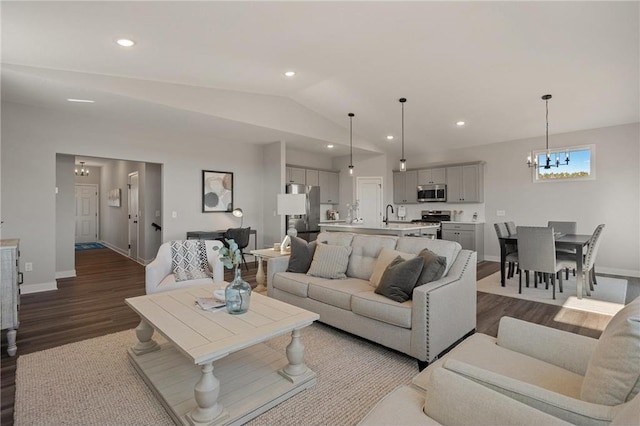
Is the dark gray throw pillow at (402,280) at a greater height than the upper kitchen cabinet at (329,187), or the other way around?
the upper kitchen cabinet at (329,187)

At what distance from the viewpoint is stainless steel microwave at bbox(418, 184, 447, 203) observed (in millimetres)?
7422

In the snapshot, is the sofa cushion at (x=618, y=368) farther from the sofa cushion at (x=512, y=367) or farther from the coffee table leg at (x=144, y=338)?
the coffee table leg at (x=144, y=338)

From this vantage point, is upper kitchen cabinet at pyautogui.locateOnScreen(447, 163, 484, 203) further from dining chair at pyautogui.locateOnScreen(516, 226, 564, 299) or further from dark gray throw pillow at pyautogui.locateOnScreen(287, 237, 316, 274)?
dark gray throw pillow at pyautogui.locateOnScreen(287, 237, 316, 274)

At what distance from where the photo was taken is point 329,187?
336 inches

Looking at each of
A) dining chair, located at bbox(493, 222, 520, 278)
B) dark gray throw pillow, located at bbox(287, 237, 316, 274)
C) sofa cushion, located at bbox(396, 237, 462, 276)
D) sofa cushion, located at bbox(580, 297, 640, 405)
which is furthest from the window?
sofa cushion, located at bbox(580, 297, 640, 405)

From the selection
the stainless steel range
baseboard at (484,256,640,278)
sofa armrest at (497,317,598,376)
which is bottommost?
baseboard at (484,256,640,278)

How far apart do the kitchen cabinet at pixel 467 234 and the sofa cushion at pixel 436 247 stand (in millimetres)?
4168

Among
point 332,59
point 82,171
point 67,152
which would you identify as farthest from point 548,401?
point 82,171

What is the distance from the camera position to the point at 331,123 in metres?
6.86

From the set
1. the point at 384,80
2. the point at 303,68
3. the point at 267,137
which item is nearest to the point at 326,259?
the point at 303,68

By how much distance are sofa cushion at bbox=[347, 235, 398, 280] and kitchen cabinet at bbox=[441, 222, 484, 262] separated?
13.4ft

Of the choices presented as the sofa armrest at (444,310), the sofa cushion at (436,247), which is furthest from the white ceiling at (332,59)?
the sofa armrest at (444,310)

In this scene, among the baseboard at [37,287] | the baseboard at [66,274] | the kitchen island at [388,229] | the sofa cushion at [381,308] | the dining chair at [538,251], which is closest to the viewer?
the sofa cushion at [381,308]

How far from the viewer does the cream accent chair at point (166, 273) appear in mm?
3240
